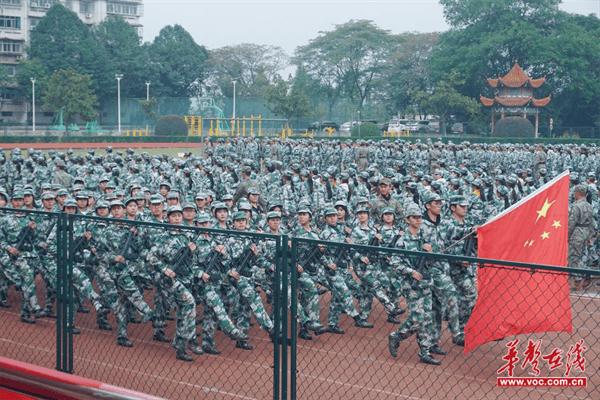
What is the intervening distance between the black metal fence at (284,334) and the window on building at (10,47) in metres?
64.9

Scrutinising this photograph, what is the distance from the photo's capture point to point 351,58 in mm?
65188

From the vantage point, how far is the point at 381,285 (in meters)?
9.26

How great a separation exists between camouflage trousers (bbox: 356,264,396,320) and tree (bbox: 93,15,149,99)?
183 ft

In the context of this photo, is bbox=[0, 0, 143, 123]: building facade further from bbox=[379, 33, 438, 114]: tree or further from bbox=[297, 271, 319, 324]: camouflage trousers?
bbox=[297, 271, 319, 324]: camouflage trousers

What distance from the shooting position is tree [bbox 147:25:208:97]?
65.1 meters

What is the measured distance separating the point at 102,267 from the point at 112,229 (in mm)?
674

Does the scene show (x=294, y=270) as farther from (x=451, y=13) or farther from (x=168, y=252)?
(x=451, y=13)

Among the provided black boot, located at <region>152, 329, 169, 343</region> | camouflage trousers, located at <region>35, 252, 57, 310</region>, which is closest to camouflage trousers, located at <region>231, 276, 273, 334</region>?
black boot, located at <region>152, 329, 169, 343</region>

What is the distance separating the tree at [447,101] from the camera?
4947cm

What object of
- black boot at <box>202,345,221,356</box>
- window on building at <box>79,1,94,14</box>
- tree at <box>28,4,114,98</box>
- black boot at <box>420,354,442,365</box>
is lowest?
black boot at <box>202,345,221,356</box>

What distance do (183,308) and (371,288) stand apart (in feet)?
7.71

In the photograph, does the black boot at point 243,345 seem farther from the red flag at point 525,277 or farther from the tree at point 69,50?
the tree at point 69,50

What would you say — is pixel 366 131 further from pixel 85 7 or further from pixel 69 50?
pixel 85 7

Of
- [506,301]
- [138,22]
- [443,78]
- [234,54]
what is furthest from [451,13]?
[506,301]
